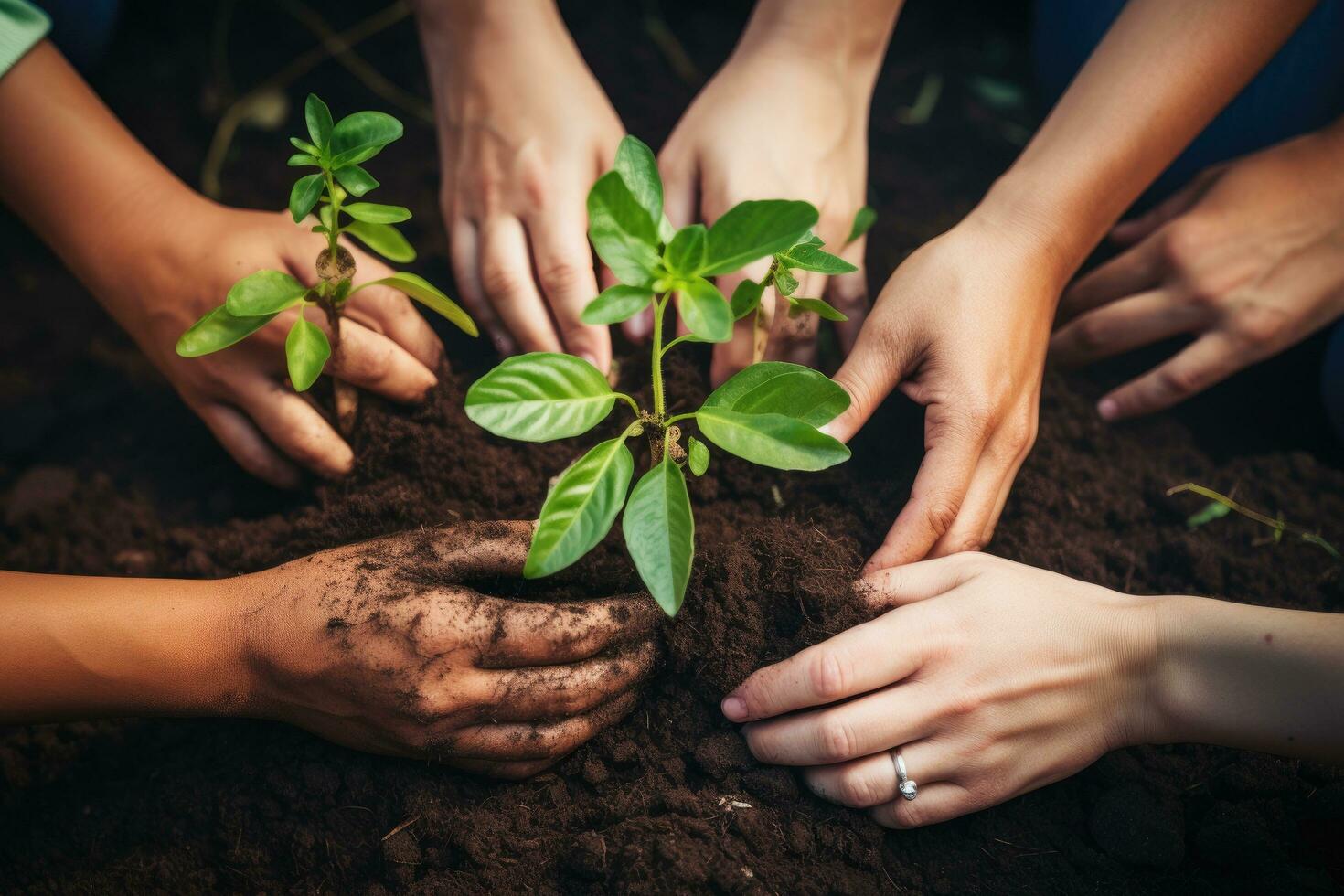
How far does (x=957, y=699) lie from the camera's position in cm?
108

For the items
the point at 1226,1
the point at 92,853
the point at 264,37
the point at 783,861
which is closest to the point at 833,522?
the point at 783,861

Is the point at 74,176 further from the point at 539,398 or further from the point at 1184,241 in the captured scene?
the point at 1184,241

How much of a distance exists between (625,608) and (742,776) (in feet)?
0.96

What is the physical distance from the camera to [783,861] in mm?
1084

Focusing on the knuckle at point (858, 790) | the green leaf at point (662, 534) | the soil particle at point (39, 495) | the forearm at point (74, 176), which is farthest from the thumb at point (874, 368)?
the soil particle at point (39, 495)

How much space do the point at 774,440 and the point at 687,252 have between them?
0.80 feet

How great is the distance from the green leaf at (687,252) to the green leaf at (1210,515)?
118cm

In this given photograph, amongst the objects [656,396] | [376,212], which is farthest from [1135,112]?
[376,212]

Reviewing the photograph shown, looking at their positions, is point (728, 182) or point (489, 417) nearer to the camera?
point (489, 417)

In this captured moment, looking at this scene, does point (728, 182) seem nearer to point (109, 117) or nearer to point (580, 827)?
point (580, 827)

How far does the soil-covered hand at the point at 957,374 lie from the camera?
1.19m

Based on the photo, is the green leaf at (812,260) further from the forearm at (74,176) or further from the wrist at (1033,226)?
the forearm at (74,176)

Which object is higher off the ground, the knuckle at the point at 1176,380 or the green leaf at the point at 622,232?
the green leaf at the point at 622,232

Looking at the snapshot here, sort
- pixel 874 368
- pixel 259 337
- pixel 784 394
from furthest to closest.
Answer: pixel 259 337, pixel 874 368, pixel 784 394
